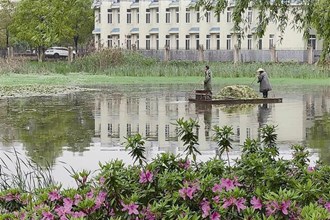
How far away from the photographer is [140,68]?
53562 mm

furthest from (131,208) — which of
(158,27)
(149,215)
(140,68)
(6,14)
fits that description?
(6,14)

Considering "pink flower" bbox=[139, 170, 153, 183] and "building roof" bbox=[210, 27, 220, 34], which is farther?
"building roof" bbox=[210, 27, 220, 34]

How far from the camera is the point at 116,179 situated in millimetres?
5188

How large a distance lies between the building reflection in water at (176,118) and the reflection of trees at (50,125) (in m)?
0.51

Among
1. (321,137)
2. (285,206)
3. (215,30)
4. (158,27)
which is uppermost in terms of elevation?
(158,27)

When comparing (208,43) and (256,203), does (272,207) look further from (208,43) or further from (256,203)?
(208,43)

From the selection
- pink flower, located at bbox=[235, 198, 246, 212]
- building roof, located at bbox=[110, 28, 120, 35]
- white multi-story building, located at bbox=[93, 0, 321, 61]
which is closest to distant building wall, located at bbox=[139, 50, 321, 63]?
white multi-story building, located at bbox=[93, 0, 321, 61]

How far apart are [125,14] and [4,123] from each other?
5953 cm

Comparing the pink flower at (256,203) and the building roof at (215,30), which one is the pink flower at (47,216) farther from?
the building roof at (215,30)

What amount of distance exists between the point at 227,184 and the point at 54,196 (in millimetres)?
1276

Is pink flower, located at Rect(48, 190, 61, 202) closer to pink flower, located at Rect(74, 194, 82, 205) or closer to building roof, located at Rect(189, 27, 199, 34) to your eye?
pink flower, located at Rect(74, 194, 82, 205)

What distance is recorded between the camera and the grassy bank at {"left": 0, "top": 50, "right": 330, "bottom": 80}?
163 ft

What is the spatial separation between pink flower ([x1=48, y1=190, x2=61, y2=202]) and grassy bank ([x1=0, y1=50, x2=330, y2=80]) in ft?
140

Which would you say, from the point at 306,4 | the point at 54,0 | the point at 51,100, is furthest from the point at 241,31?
the point at 51,100
